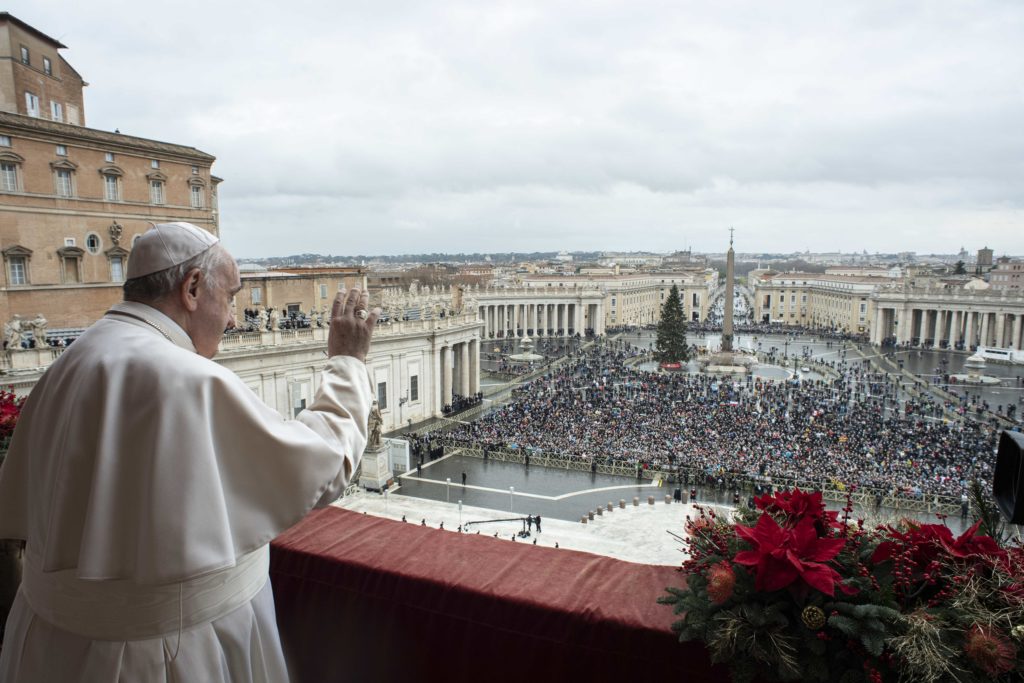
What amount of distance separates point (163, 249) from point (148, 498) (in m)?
0.78

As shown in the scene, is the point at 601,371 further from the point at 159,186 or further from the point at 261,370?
the point at 159,186

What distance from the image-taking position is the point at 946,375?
157 ft

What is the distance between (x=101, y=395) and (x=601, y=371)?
4634 cm

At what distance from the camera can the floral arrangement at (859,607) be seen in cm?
217

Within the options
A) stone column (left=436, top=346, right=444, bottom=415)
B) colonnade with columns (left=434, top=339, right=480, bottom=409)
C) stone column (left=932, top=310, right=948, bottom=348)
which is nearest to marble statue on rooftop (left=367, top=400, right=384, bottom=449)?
stone column (left=436, top=346, right=444, bottom=415)

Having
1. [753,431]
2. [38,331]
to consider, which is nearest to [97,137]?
[38,331]

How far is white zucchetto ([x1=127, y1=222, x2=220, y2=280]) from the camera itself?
213 centimetres

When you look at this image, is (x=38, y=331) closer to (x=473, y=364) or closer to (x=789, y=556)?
(x=473, y=364)

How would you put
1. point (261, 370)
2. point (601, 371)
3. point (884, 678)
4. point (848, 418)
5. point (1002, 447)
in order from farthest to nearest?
point (601, 371), point (848, 418), point (261, 370), point (1002, 447), point (884, 678)

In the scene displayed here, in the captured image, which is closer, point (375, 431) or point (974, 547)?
point (974, 547)

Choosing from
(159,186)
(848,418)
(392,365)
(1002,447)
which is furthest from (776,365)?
(1002,447)

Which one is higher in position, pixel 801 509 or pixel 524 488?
pixel 801 509

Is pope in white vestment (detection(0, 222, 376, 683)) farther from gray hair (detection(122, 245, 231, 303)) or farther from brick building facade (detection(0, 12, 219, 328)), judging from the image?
brick building facade (detection(0, 12, 219, 328))

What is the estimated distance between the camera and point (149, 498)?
5.99 feet
